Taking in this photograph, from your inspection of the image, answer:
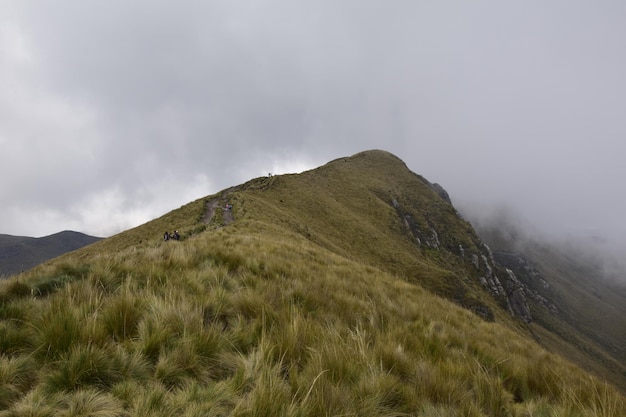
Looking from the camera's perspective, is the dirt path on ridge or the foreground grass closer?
the foreground grass

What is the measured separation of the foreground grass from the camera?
7.43ft

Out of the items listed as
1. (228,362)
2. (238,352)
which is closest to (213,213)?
(238,352)

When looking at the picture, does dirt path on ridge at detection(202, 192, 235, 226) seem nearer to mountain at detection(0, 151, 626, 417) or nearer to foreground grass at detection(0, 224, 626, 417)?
mountain at detection(0, 151, 626, 417)

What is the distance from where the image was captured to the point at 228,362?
2971 millimetres

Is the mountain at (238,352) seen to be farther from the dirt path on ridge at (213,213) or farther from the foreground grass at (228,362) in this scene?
the dirt path on ridge at (213,213)

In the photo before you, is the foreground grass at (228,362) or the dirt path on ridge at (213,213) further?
the dirt path on ridge at (213,213)

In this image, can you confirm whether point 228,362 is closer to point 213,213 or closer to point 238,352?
point 238,352

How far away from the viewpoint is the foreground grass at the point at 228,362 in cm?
227

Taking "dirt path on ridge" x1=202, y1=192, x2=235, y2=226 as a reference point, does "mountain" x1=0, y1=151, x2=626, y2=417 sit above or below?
below

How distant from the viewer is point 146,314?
3.46 meters

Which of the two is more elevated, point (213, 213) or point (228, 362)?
point (213, 213)

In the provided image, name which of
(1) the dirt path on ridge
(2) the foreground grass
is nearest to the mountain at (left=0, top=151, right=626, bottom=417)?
(2) the foreground grass

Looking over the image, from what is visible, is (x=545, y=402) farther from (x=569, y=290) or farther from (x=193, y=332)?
(x=569, y=290)

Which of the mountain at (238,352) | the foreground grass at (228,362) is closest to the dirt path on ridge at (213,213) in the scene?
the mountain at (238,352)
